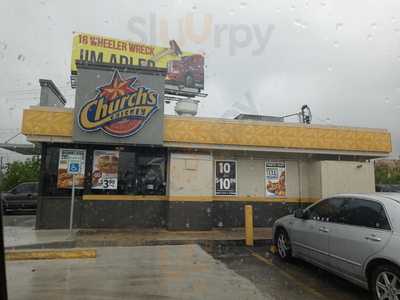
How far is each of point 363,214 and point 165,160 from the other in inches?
290

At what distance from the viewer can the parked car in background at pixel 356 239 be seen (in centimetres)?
442

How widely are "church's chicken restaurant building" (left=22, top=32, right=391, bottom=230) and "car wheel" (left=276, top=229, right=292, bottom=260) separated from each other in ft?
12.4

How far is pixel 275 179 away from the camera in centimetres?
1232

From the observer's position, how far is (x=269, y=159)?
1239 cm

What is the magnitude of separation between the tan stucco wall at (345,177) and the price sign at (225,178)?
3204mm

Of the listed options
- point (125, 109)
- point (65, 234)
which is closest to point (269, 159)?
point (125, 109)

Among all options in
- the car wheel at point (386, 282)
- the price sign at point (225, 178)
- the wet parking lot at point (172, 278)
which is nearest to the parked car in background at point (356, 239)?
the car wheel at point (386, 282)

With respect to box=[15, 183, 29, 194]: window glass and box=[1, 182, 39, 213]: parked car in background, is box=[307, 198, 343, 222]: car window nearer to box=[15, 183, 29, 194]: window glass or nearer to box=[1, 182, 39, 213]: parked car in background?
box=[1, 182, 39, 213]: parked car in background

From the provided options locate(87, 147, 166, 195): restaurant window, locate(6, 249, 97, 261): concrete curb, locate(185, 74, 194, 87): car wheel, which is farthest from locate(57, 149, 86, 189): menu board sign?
locate(185, 74, 194, 87): car wheel

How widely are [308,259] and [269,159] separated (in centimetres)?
644

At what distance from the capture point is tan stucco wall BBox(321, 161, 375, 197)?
11.6 m

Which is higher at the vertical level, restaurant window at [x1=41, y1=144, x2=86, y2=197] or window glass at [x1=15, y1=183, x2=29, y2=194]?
restaurant window at [x1=41, y1=144, x2=86, y2=197]

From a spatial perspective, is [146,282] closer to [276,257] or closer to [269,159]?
[276,257]

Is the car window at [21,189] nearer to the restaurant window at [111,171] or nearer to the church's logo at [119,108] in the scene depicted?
the restaurant window at [111,171]
